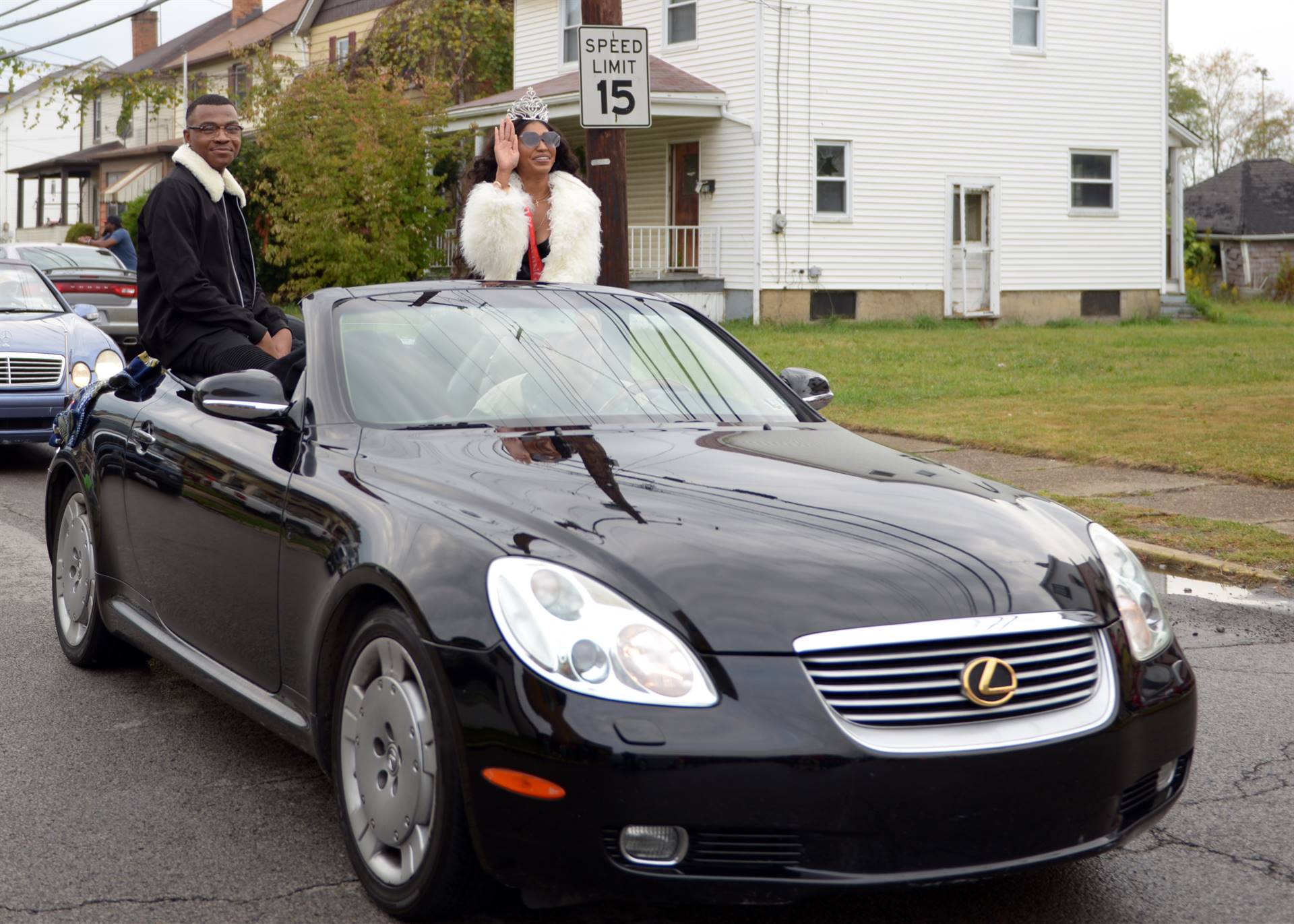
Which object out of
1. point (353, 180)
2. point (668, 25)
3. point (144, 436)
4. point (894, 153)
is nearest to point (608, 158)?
point (144, 436)

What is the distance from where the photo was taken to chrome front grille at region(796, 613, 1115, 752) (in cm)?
287

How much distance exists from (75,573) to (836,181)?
2152 centimetres

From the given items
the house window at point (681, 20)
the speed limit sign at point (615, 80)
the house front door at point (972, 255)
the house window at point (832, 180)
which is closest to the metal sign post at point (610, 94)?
the speed limit sign at point (615, 80)

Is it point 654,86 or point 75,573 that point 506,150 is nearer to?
point 75,573

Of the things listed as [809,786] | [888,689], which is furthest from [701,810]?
[888,689]

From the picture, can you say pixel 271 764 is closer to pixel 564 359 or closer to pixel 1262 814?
pixel 564 359

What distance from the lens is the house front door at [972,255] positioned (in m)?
27.0

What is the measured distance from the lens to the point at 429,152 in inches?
1069

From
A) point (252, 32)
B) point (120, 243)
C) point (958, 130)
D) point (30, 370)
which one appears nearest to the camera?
point (30, 370)

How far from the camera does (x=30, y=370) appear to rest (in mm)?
10852

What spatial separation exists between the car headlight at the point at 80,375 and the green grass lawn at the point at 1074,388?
5.99 meters

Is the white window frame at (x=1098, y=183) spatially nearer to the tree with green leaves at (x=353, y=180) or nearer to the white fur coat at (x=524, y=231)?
the tree with green leaves at (x=353, y=180)

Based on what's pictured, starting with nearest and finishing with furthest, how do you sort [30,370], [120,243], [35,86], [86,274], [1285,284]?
1. [30,370]
2. [86,274]
3. [120,243]
4. [1285,284]
5. [35,86]

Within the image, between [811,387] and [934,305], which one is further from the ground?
[934,305]
